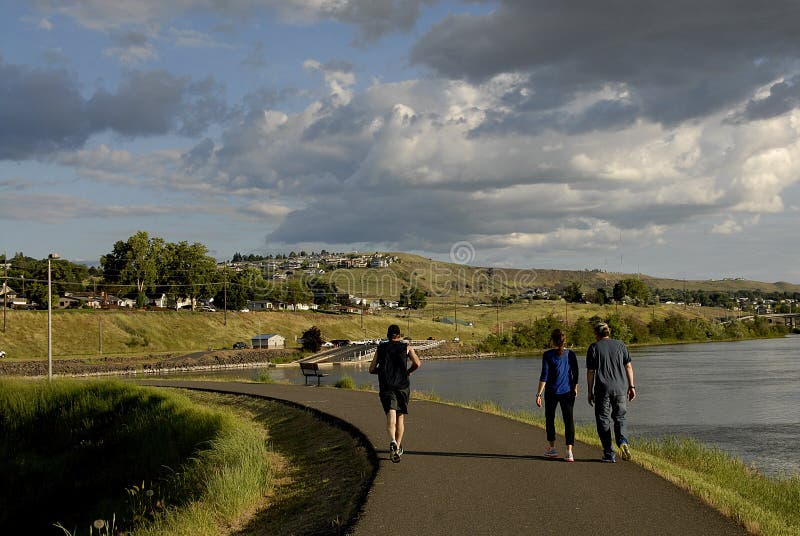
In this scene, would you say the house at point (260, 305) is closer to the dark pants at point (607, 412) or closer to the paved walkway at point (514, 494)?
the paved walkway at point (514, 494)

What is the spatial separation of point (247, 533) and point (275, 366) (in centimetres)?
7433

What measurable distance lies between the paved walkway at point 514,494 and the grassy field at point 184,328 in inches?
3135

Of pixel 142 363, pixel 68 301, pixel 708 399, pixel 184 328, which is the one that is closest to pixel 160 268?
pixel 68 301

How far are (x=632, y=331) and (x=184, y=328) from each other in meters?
81.7

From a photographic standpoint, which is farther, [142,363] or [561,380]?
[142,363]

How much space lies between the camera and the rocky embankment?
6738cm

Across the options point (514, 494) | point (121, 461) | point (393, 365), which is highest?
point (393, 365)

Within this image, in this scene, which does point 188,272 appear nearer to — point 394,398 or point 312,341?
point 312,341

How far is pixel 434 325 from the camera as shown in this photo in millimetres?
145625

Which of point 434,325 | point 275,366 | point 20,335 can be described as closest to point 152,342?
point 20,335

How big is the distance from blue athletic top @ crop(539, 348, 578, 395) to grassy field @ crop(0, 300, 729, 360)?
81.2 m

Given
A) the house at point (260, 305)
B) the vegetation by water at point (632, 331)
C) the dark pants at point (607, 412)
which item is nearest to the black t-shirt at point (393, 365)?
the dark pants at point (607, 412)

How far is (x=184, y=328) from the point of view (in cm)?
10888

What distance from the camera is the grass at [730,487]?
8773mm
